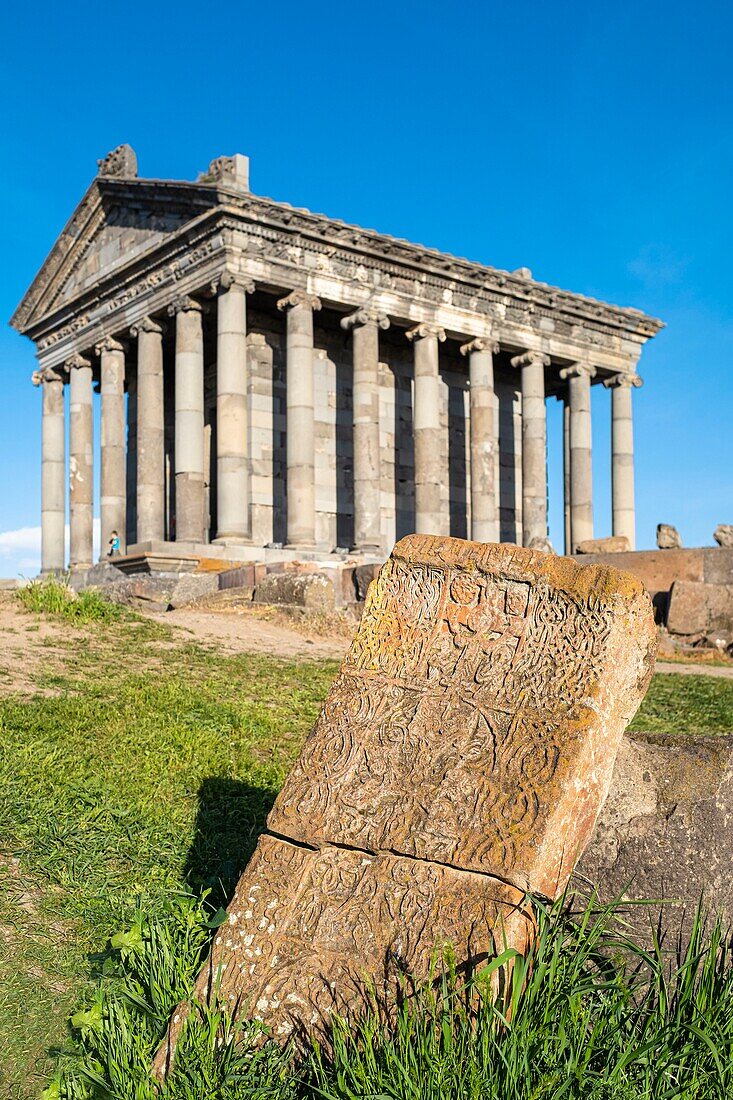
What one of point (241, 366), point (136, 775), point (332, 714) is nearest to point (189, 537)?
point (241, 366)

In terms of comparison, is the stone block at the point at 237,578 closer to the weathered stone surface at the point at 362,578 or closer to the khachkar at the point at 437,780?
the weathered stone surface at the point at 362,578

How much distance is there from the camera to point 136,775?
6.43 metres

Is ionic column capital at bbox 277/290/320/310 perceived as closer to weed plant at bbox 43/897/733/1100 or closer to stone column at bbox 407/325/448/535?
stone column at bbox 407/325/448/535

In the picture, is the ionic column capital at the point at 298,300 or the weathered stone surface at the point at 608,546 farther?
the ionic column capital at the point at 298,300

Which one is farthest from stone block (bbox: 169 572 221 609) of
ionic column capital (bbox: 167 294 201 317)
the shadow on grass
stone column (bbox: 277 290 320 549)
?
the shadow on grass

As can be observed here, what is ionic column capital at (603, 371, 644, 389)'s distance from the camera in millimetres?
35594

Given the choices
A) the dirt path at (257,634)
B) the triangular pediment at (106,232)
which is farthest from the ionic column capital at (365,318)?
the dirt path at (257,634)

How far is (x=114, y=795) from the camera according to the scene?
6082 millimetres

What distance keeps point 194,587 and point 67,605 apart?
29.3 feet

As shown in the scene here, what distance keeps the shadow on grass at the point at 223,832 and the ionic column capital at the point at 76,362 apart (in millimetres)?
28161

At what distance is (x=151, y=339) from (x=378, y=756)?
90.6ft

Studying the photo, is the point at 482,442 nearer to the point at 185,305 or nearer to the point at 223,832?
the point at 185,305

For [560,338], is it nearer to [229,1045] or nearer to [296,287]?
[296,287]

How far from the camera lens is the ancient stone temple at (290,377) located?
27453 mm
